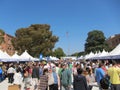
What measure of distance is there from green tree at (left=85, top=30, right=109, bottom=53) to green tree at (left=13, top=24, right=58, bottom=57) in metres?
24.8

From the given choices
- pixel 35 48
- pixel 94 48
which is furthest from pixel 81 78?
pixel 94 48

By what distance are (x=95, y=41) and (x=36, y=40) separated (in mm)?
32398

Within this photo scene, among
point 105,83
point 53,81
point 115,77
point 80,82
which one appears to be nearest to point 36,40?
point 53,81

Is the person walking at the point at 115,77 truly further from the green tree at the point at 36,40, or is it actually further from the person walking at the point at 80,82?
the green tree at the point at 36,40

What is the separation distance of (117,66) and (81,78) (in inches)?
68.6

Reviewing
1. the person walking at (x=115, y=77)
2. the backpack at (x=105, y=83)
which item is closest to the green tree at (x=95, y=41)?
the person walking at (x=115, y=77)

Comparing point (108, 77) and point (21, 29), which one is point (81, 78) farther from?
point (21, 29)

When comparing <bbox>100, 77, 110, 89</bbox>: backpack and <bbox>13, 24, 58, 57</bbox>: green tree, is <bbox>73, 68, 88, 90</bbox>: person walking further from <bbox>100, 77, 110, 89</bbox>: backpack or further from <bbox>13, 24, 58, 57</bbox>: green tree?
<bbox>13, 24, 58, 57</bbox>: green tree

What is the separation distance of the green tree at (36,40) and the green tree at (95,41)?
24842 millimetres

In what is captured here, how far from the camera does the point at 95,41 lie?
9725 centimetres

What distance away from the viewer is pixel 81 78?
8.90 meters

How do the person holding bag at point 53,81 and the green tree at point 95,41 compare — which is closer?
the person holding bag at point 53,81

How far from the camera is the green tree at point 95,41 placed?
9457 cm

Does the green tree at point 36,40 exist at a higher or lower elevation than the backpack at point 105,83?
higher
